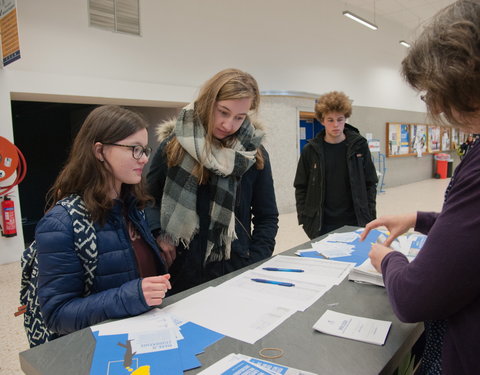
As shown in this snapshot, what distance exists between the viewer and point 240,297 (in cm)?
117

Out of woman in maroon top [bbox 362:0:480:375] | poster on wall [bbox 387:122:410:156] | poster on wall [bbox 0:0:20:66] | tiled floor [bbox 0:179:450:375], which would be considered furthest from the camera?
poster on wall [bbox 387:122:410:156]

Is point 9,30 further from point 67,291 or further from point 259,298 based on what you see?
point 259,298

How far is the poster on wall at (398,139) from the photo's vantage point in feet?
34.6

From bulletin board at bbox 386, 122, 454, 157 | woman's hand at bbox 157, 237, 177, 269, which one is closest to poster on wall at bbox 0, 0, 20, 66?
woman's hand at bbox 157, 237, 177, 269

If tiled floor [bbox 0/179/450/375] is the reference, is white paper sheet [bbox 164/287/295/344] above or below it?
above

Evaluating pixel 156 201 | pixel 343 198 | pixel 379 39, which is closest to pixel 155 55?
pixel 343 198

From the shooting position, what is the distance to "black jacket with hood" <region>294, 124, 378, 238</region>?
105 inches

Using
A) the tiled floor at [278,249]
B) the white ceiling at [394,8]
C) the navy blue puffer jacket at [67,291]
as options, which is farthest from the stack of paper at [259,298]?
the white ceiling at [394,8]

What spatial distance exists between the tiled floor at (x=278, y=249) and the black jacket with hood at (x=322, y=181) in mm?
1704

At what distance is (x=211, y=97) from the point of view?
1556 millimetres

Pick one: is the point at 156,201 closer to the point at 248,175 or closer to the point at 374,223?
the point at 248,175

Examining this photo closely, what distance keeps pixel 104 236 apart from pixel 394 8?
36.4 ft

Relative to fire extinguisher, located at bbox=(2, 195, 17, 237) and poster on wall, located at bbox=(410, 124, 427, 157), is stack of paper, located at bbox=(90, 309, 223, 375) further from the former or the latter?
poster on wall, located at bbox=(410, 124, 427, 157)

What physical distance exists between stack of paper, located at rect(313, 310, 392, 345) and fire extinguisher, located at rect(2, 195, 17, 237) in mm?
4381
